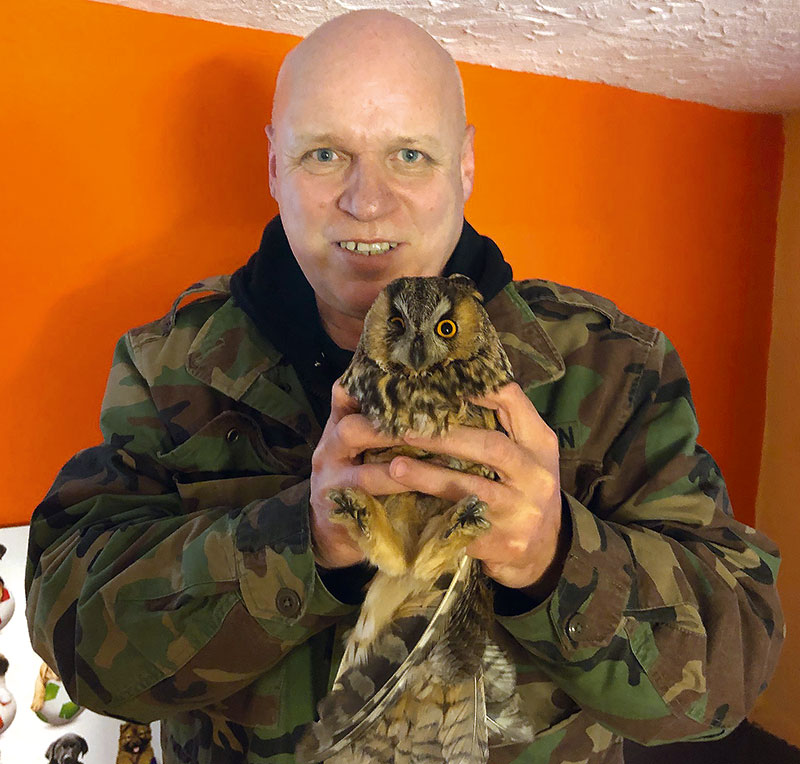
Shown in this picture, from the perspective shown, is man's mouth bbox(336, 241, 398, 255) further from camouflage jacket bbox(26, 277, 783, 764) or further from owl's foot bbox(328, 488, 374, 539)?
owl's foot bbox(328, 488, 374, 539)

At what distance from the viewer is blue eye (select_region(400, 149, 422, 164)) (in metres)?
1.09

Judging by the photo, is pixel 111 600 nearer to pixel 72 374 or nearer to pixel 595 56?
pixel 72 374

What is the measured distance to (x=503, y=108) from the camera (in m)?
1.96

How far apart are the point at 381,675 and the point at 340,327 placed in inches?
23.0

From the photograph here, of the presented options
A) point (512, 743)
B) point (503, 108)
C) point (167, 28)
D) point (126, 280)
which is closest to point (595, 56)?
point (503, 108)

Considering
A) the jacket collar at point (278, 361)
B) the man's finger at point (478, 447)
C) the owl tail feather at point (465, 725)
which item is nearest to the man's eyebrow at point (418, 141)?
the jacket collar at point (278, 361)

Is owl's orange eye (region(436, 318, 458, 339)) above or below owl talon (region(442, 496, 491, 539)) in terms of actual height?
above

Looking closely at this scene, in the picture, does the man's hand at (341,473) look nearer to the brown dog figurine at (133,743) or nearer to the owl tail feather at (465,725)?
the owl tail feather at (465,725)

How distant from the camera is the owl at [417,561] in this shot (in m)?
0.78

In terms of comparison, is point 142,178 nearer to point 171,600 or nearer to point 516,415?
point 171,600

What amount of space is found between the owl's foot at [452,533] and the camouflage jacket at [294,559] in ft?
0.52

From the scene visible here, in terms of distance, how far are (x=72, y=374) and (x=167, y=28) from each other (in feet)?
2.52

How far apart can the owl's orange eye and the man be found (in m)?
0.09

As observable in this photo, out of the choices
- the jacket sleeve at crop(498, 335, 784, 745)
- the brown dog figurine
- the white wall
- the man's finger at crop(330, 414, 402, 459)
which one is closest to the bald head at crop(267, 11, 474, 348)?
the man's finger at crop(330, 414, 402, 459)
